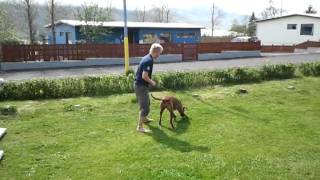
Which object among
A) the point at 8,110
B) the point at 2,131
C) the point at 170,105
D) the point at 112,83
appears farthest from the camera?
the point at 112,83

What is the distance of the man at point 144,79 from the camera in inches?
302

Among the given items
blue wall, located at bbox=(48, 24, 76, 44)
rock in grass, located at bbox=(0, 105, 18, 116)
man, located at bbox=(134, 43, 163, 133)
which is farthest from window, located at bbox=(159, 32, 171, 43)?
man, located at bbox=(134, 43, 163, 133)

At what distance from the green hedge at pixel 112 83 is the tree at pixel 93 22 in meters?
17.9

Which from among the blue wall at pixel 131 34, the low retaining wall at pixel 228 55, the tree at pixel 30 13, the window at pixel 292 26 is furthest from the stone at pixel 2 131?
the window at pixel 292 26

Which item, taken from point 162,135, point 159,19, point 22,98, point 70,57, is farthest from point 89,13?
point 159,19

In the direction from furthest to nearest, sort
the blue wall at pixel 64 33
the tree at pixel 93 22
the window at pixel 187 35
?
the window at pixel 187 35, the blue wall at pixel 64 33, the tree at pixel 93 22

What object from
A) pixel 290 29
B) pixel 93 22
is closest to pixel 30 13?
pixel 93 22

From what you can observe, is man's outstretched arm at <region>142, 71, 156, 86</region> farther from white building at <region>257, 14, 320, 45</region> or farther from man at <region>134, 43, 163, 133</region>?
white building at <region>257, 14, 320, 45</region>

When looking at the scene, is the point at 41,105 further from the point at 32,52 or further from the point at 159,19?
the point at 159,19

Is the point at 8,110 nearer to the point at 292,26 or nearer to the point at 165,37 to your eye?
the point at 165,37

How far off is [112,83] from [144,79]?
5383 mm

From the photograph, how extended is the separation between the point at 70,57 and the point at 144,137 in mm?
17932

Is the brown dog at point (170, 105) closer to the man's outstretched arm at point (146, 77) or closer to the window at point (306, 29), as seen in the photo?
the man's outstretched arm at point (146, 77)

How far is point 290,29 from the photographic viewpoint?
5066cm
